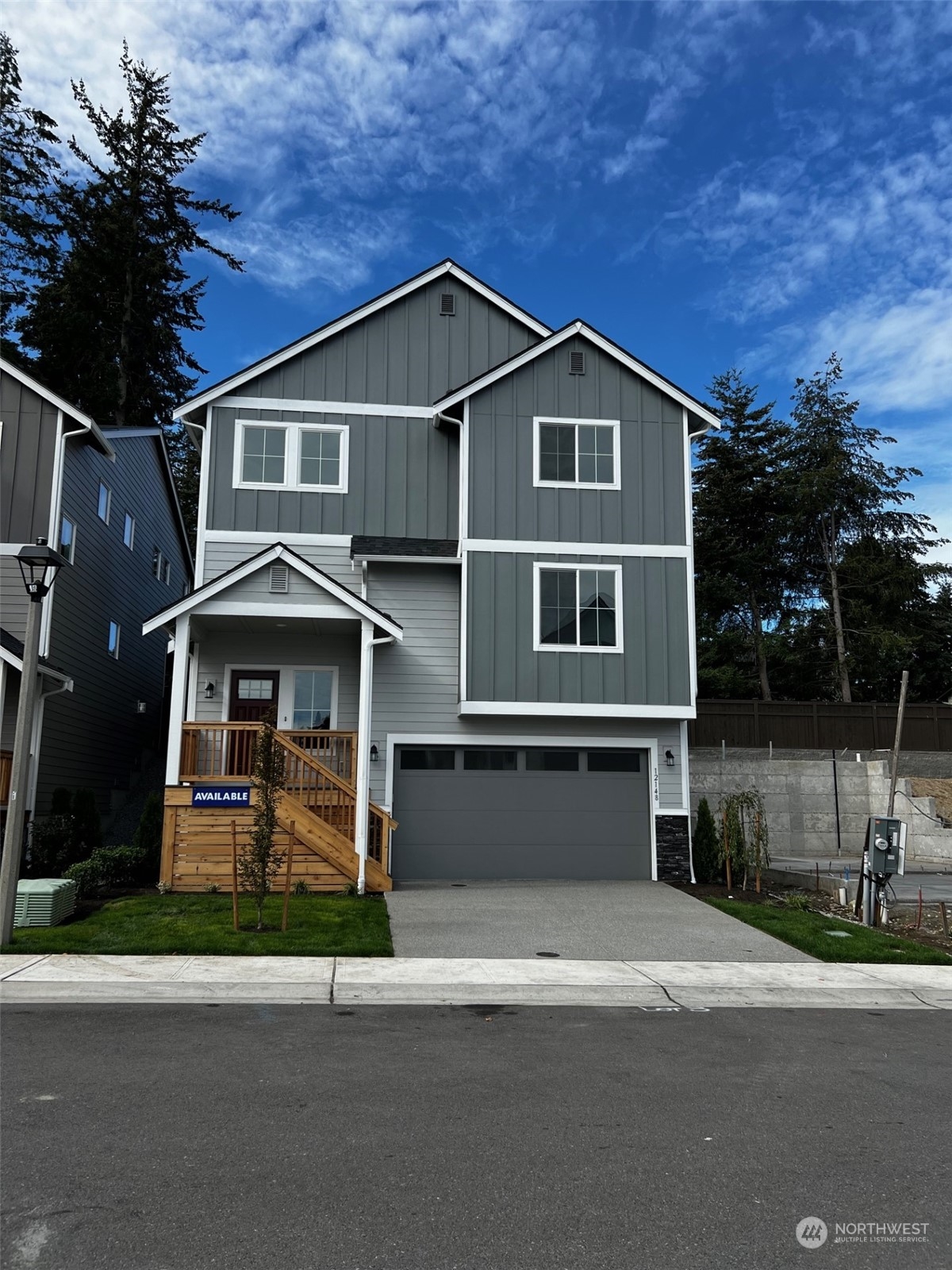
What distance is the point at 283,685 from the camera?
53.9ft

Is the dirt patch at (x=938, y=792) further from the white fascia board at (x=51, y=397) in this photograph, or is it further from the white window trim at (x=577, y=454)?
the white fascia board at (x=51, y=397)

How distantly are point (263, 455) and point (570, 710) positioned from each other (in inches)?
286

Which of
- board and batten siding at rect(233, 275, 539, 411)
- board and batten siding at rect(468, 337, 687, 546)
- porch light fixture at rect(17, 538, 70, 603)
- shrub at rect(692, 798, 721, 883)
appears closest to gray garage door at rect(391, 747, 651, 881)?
shrub at rect(692, 798, 721, 883)

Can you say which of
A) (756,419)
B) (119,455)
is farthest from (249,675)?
(756,419)

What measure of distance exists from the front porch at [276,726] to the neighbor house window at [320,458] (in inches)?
114

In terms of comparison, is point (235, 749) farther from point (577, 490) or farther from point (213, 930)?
point (577, 490)

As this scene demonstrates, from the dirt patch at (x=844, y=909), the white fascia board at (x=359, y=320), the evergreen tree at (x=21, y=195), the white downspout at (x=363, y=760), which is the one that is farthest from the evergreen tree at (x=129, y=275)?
the dirt patch at (x=844, y=909)

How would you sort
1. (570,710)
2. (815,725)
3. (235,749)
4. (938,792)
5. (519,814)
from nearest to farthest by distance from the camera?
(235,749) → (570,710) → (519,814) → (938,792) → (815,725)

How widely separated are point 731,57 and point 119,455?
557 inches

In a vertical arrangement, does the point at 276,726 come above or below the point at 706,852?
above

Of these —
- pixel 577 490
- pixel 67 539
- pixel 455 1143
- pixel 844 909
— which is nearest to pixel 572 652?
pixel 577 490

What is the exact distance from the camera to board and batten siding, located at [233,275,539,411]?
1759cm

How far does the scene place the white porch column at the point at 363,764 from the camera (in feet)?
45.5

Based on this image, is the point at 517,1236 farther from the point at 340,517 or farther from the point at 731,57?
the point at 731,57
